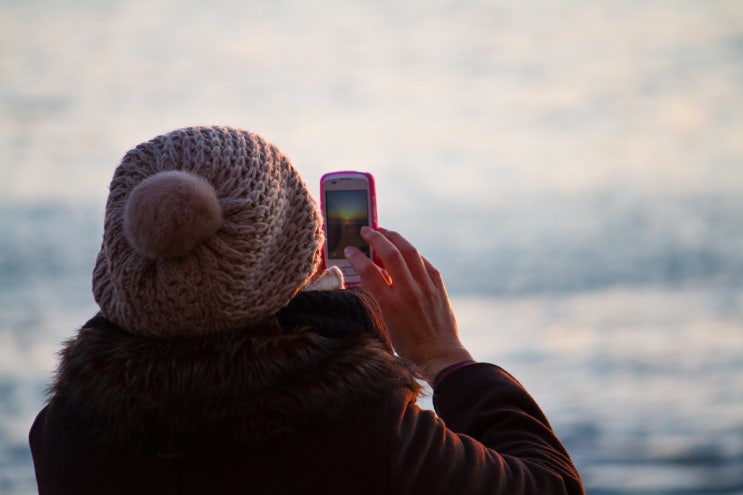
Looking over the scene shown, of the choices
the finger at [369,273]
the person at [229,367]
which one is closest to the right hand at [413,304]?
the finger at [369,273]

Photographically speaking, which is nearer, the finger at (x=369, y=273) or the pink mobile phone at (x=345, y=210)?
the finger at (x=369, y=273)

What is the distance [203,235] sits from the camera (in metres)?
1.24

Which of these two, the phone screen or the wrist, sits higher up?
the phone screen

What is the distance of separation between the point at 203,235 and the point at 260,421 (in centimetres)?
25

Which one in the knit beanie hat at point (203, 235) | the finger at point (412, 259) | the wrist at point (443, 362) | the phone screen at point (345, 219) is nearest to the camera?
the knit beanie hat at point (203, 235)

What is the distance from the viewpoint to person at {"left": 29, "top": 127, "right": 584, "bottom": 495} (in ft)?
4.13

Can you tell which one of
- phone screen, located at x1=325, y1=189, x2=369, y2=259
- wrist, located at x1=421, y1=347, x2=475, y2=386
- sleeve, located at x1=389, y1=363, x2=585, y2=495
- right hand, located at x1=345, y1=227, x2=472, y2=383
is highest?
phone screen, located at x1=325, y1=189, x2=369, y2=259

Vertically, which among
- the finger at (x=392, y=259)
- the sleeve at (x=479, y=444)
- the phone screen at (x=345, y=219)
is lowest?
the sleeve at (x=479, y=444)

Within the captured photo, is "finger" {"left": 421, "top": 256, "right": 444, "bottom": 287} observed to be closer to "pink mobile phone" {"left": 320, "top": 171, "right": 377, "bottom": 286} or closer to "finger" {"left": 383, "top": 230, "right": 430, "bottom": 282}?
"finger" {"left": 383, "top": 230, "right": 430, "bottom": 282}

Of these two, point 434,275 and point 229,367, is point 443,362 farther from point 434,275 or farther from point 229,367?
point 229,367

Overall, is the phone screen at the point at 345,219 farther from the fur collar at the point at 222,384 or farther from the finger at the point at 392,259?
the fur collar at the point at 222,384

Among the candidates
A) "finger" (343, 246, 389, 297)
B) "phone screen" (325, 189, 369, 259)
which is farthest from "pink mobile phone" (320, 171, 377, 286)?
"finger" (343, 246, 389, 297)

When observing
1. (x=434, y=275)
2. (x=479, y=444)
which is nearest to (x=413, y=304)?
(x=434, y=275)

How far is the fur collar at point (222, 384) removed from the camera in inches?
49.8
